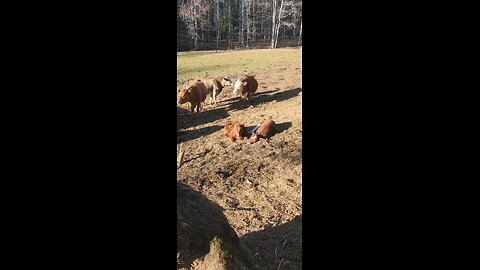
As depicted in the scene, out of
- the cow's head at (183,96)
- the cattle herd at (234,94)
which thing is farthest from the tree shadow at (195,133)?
the cow's head at (183,96)

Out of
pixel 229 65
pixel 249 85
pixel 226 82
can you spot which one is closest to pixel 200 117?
pixel 249 85

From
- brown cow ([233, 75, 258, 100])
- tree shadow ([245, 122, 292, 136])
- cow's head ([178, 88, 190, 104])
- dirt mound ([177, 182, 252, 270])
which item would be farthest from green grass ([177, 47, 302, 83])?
dirt mound ([177, 182, 252, 270])

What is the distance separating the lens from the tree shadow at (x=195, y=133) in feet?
25.8

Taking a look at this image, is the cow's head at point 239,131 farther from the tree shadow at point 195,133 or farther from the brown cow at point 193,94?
the brown cow at point 193,94

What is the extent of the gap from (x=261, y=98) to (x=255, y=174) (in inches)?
207

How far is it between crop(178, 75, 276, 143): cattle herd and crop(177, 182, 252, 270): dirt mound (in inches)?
174

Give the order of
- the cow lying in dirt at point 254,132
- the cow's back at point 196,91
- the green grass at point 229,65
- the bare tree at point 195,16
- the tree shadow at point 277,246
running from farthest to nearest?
1. the bare tree at point 195,16
2. the green grass at point 229,65
3. the cow's back at point 196,91
4. the cow lying in dirt at point 254,132
5. the tree shadow at point 277,246

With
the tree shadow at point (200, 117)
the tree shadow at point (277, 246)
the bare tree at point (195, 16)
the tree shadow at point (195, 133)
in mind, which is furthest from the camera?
the bare tree at point (195, 16)

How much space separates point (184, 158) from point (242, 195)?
1819 millimetres

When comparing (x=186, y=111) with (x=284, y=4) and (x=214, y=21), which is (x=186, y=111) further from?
(x=214, y=21)

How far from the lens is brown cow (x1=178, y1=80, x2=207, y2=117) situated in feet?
29.8

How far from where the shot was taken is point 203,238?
8.13ft
